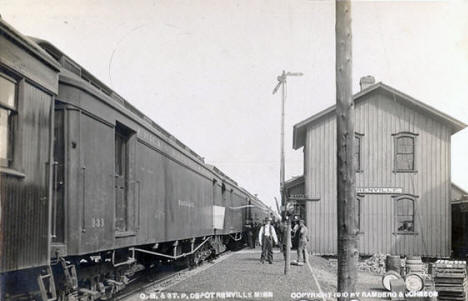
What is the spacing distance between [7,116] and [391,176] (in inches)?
681

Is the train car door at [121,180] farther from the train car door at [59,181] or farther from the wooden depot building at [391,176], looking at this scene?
the wooden depot building at [391,176]

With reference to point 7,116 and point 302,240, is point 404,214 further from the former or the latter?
point 7,116

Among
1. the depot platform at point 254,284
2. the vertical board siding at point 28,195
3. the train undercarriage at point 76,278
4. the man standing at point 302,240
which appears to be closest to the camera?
the vertical board siding at point 28,195

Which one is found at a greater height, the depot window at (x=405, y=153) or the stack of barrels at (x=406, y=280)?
the depot window at (x=405, y=153)

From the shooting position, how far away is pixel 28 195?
544cm

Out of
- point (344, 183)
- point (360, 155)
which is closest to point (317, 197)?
point (360, 155)

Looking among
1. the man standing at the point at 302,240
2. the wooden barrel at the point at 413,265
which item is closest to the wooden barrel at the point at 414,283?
the wooden barrel at the point at 413,265

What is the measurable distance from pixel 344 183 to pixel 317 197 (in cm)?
1352

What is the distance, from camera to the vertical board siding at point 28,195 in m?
5.04

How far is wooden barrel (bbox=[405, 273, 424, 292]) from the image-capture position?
1123 cm

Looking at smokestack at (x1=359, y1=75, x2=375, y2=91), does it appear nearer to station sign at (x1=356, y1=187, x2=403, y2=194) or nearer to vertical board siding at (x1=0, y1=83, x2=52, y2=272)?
station sign at (x1=356, y1=187, x2=403, y2=194)

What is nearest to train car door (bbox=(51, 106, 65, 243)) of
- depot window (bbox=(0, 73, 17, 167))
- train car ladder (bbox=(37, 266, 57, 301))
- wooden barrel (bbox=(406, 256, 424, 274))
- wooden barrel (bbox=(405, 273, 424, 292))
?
train car ladder (bbox=(37, 266, 57, 301))

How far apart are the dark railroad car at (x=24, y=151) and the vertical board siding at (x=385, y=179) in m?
15.8

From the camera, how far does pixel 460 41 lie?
10.1m
